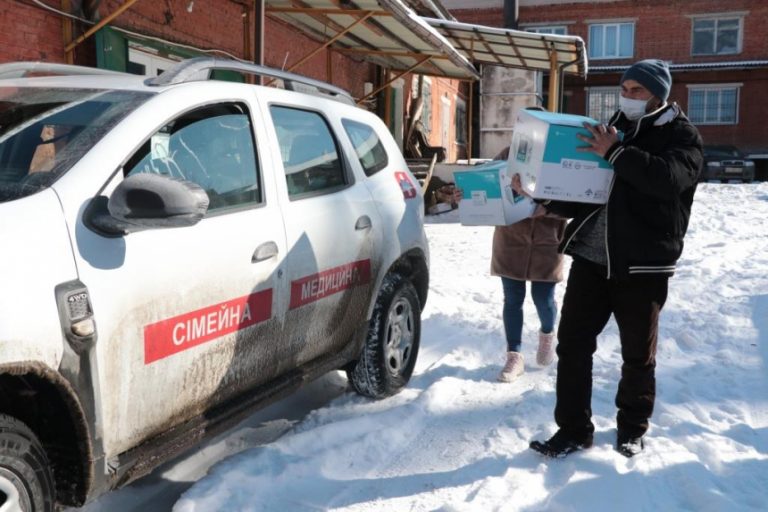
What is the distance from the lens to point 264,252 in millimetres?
3082

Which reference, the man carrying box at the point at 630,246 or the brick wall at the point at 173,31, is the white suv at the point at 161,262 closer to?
the man carrying box at the point at 630,246

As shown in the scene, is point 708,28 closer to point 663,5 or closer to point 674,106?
point 663,5

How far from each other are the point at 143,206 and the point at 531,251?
9.62ft

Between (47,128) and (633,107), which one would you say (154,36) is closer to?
(47,128)

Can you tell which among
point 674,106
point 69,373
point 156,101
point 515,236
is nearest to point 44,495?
point 69,373

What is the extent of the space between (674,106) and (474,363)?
2363 mm

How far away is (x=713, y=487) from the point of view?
3.18 m

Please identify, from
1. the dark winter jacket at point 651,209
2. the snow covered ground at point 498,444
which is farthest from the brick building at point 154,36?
the dark winter jacket at point 651,209

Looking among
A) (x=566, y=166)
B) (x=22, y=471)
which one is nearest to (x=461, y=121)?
(x=566, y=166)

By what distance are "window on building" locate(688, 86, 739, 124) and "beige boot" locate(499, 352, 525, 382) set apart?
30038mm

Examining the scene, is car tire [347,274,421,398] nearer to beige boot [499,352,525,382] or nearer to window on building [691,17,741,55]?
beige boot [499,352,525,382]

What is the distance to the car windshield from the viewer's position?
240 centimetres

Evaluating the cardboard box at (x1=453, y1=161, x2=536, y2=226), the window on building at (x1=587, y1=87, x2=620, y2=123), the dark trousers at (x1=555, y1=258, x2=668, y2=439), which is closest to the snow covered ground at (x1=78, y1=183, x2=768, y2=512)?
the dark trousers at (x1=555, y1=258, x2=668, y2=439)

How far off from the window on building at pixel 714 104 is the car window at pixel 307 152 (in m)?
31.1
